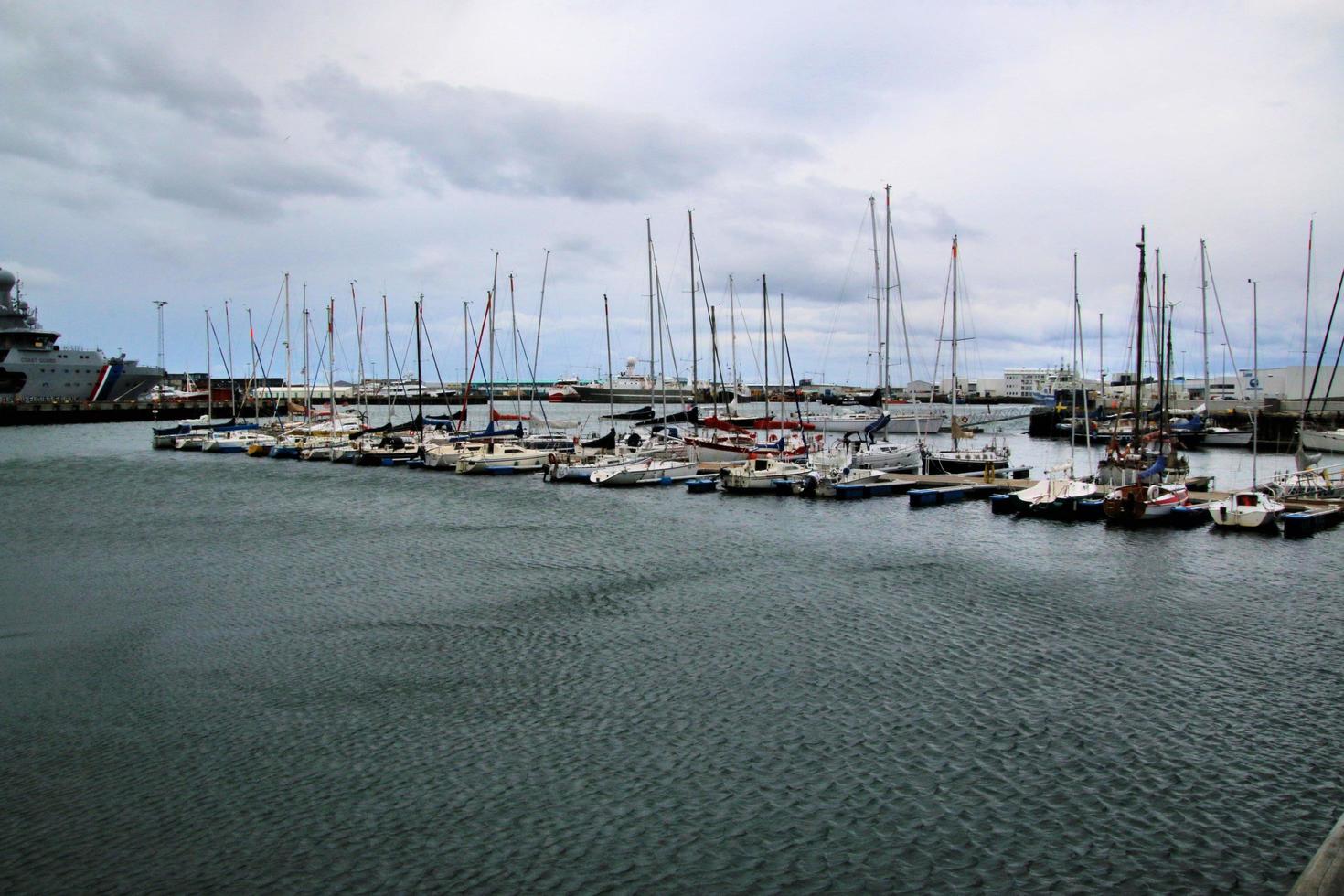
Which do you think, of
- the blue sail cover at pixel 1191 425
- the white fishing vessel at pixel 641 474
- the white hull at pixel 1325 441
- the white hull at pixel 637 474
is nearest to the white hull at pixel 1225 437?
the blue sail cover at pixel 1191 425

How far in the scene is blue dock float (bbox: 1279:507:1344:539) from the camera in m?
38.1

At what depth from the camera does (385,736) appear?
17.9 meters

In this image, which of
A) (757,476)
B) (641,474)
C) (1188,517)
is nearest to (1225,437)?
(1188,517)

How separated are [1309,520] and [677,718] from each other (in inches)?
1326

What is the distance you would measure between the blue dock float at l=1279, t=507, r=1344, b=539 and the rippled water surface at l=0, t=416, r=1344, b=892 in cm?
164

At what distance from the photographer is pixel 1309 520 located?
38594mm

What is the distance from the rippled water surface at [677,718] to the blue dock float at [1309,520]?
1.64m

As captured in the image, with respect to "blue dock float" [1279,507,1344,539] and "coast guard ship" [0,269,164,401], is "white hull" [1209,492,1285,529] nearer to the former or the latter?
"blue dock float" [1279,507,1344,539]

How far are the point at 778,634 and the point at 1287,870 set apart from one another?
44.2 feet

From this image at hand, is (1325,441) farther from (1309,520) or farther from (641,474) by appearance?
(641,474)

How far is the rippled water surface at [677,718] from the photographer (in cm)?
1348

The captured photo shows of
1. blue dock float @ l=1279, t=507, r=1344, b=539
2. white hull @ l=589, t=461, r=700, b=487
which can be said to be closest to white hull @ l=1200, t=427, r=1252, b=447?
blue dock float @ l=1279, t=507, r=1344, b=539

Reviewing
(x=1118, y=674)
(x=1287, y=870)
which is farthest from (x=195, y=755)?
(x=1118, y=674)

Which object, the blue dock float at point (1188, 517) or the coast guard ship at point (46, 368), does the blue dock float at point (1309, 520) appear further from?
the coast guard ship at point (46, 368)
